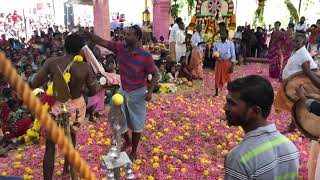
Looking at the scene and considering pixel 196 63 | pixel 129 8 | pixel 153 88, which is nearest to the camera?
pixel 153 88

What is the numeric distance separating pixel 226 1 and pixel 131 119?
35.4 ft

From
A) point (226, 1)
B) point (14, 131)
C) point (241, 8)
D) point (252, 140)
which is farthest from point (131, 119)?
point (241, 8)

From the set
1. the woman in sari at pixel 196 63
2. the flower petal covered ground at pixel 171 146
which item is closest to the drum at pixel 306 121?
the flower petal covered ground at pixel 171 146

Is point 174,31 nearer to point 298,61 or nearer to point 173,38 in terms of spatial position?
point 173,38

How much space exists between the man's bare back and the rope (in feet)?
9.39

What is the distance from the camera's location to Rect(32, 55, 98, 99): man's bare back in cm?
411

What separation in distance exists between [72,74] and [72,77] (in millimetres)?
37

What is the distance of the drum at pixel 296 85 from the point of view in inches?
193

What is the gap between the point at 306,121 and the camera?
4.27m

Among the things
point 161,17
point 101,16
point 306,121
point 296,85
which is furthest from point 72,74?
point 161,17

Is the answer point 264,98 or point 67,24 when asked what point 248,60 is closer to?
point 67,24

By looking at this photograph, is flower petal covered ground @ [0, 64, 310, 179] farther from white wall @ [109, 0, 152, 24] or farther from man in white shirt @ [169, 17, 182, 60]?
white wall @ [109, 0, 152, 24]

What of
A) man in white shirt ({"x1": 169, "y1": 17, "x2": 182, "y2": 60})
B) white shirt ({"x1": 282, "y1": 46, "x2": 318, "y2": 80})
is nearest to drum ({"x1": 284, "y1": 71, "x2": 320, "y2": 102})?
white shirt ({"x1": 282, "y1": 46, "x2": 318, "y2": 80})

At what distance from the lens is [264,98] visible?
7.09 ft
